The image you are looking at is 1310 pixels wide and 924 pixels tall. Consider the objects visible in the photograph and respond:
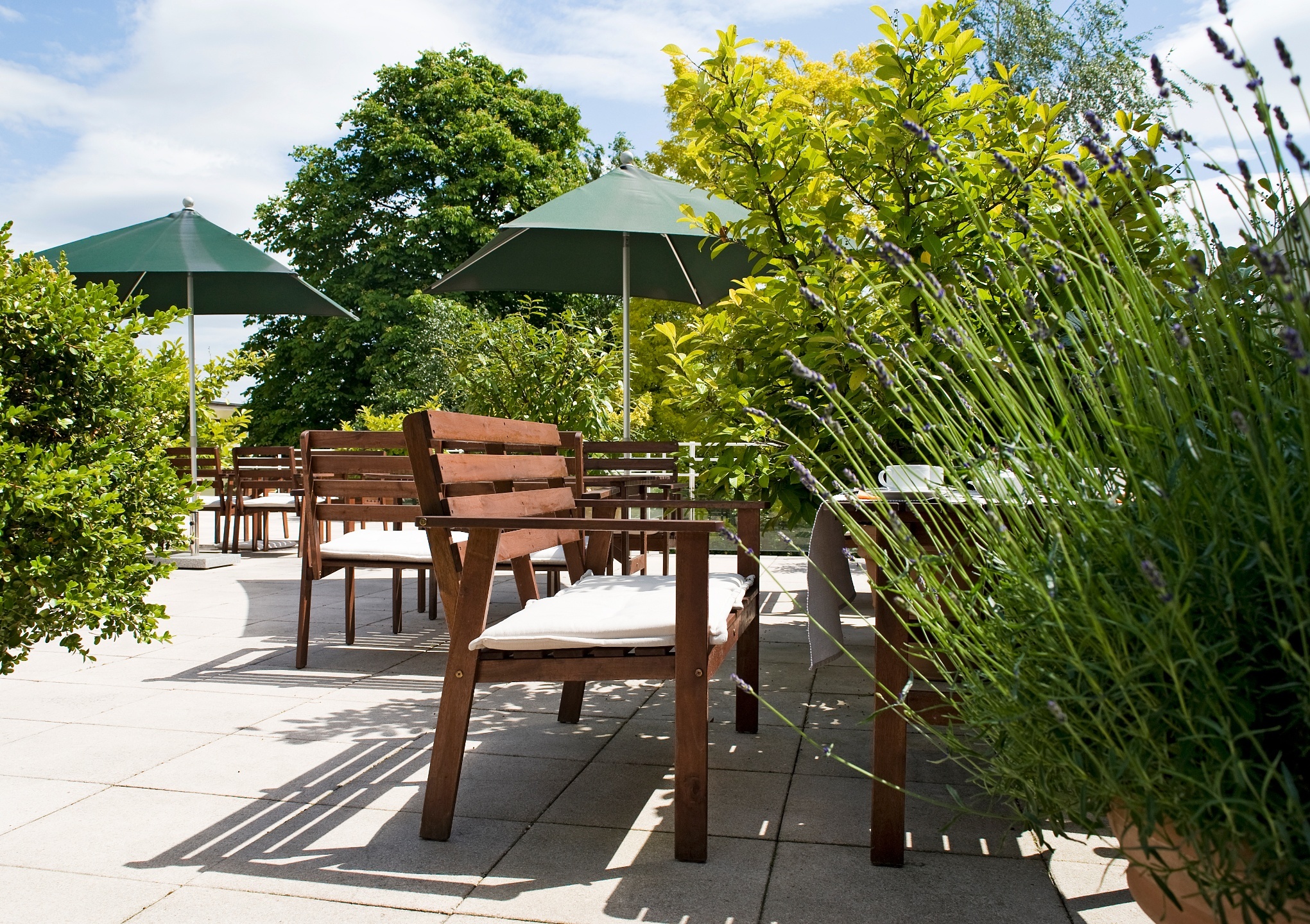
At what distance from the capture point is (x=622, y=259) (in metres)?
7.20

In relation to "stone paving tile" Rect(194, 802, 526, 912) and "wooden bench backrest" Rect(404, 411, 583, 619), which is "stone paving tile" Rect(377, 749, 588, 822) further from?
"wooden bench backrest" Rect(404, 411, 583, 619)

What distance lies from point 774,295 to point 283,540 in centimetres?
791

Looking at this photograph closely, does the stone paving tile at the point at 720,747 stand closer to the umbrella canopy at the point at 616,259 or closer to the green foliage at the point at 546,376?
the umbrella canopy at the point at 616,259

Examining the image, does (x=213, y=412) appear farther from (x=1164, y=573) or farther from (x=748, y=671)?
(x=1164, y=573)

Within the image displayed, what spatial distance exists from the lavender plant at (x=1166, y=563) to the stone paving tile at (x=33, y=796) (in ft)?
7.19

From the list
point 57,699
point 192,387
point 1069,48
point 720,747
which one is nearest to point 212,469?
point 192,387

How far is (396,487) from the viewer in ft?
13.3

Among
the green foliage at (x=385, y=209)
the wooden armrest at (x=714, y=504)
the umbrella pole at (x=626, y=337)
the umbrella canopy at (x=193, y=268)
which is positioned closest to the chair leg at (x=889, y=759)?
the wooden armrest at (x=714, y=504)

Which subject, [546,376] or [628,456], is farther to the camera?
[546,376]

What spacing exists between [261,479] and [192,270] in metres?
1.86

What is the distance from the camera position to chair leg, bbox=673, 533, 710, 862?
81.4 inches

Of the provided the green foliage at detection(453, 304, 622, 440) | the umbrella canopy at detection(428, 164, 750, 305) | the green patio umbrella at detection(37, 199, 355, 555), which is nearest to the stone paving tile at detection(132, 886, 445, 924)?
the umbrella canopy at detection(428, 164, 750, 305)

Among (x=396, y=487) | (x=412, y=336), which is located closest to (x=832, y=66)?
(x=412, y=336)

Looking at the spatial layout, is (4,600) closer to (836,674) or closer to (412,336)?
(836,674)
